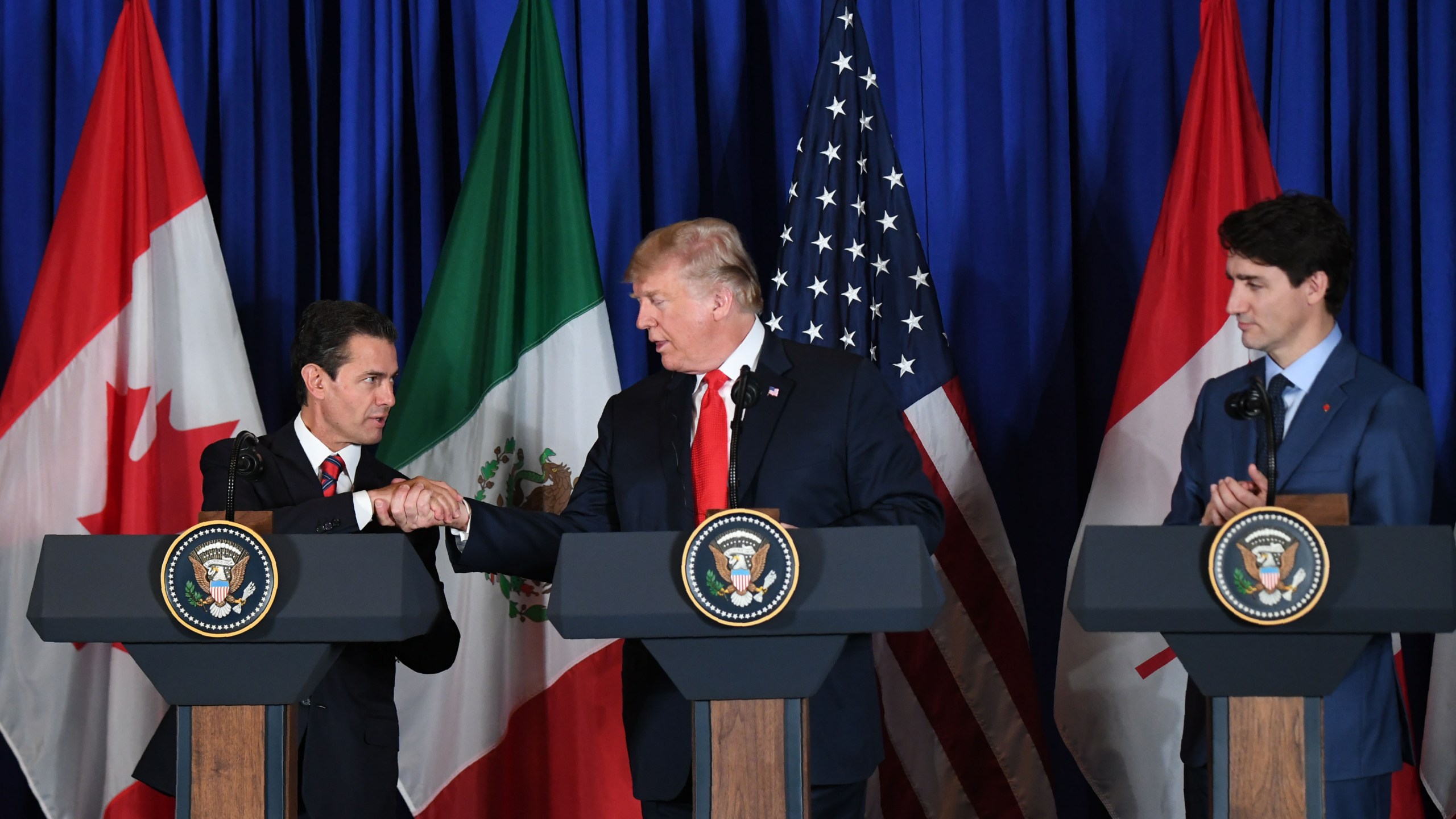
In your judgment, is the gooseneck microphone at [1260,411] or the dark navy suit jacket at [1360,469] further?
the dark navy suit jacket at [1360,469]

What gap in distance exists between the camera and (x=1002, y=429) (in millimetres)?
3805

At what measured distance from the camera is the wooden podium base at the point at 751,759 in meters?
1.87

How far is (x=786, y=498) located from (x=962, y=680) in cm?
125

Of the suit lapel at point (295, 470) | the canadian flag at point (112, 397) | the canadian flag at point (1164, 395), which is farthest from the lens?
the canadian flag at point (112, 397)

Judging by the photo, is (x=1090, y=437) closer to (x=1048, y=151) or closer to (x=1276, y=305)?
(x=1048, y=151)

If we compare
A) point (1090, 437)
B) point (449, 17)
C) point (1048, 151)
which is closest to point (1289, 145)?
point (1048, 151)

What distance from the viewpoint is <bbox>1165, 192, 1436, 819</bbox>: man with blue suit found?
6.97ft

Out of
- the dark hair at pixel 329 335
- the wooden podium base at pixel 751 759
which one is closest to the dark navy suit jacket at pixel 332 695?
the dark hair at pixel 329 335

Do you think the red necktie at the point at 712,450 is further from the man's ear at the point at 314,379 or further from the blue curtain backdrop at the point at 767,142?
the blue curtain backdrop at the point at 767,142

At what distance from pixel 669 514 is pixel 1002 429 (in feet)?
5.29

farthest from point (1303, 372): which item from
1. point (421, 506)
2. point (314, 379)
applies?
point (314, 379)

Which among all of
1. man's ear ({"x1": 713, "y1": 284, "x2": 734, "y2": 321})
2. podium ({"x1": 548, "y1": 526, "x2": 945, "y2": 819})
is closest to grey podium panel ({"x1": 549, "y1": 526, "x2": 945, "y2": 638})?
podium ({"x1": 548, "y1": 526, "x2": 945, "y2": 819})

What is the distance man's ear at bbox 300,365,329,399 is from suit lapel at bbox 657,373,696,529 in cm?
71

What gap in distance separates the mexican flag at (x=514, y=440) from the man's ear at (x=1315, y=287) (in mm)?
1768
